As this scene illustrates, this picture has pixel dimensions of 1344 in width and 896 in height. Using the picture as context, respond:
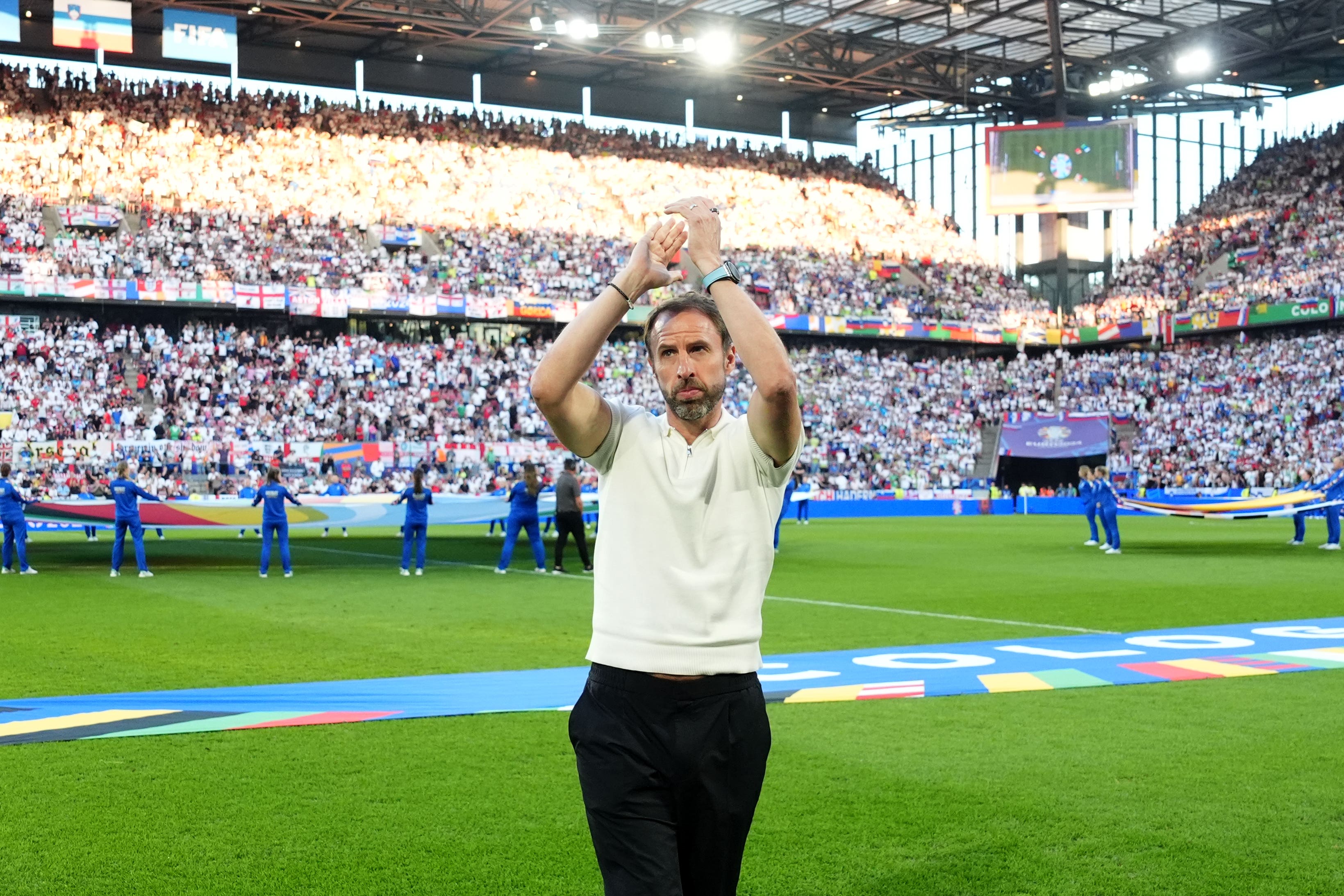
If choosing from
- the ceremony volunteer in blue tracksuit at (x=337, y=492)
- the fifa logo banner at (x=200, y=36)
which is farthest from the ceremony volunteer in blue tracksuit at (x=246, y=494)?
the fifa logo banner at (x=200, y=36)

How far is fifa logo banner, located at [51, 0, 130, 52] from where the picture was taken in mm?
43438

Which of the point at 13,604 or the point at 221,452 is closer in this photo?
the point at 13,604

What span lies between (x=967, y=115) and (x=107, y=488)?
45352 millimetres

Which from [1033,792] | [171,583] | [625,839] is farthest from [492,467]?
[625,839]

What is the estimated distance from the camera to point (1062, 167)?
54344 millimetres

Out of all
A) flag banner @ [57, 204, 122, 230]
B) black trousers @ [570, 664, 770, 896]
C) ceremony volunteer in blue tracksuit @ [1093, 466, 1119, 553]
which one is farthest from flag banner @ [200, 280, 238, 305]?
black trousers @ [570, 664, 770, 896]

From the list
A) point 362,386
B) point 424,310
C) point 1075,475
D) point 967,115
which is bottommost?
point 1075,475

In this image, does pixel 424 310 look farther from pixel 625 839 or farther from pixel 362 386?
pixel 625 839

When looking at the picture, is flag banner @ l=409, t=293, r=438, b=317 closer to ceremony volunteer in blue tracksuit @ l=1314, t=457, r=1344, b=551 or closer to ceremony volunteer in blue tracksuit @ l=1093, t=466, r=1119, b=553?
ceremony volunteer in blue tracksuit @ l=1093, t=466, r=1119, b=553

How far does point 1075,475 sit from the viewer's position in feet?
187

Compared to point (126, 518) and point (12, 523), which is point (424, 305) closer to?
point (12, 523)

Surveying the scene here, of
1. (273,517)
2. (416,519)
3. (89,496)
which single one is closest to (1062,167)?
(416,519)

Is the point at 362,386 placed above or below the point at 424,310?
below

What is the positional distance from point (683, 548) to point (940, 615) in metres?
12.2
